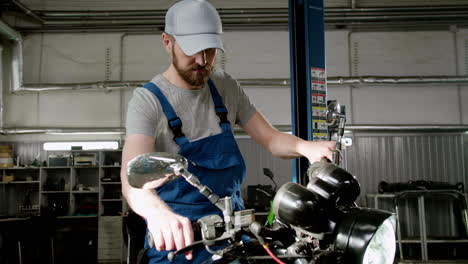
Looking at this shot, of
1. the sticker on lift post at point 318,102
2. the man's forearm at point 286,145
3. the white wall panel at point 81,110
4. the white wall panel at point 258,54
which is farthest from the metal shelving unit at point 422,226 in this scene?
the man's forearm at point 286,145

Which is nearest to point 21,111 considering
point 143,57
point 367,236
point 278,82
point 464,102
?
point 143,57

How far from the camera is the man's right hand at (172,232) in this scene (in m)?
0.93

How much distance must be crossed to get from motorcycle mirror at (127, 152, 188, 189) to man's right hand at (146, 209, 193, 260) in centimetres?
12

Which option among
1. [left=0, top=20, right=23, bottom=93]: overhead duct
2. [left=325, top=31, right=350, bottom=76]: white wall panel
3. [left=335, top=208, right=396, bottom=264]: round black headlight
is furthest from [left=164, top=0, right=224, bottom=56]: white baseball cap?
[left=0, top=20, right=23, bottom=93]: overhead duct

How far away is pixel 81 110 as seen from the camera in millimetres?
9078

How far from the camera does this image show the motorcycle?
0.82 metres

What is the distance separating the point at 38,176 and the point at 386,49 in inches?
340

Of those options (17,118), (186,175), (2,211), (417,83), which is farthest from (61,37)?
(186,175)

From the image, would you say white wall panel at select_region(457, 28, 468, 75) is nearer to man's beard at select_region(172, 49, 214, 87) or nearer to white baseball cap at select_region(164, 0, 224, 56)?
man's beard at select_region(172, 49, 214, 87)

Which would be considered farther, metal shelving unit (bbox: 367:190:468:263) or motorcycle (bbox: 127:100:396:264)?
metal shelving unit (bbox: 367:190:468:263)

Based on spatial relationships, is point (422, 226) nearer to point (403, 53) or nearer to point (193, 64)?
point (403, 53)

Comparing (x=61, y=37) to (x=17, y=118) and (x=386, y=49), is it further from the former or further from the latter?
(x=386, y=49)

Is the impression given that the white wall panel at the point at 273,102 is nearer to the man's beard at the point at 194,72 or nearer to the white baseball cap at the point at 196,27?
the man's beard at the point at 194,72

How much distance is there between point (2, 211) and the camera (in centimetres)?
880
